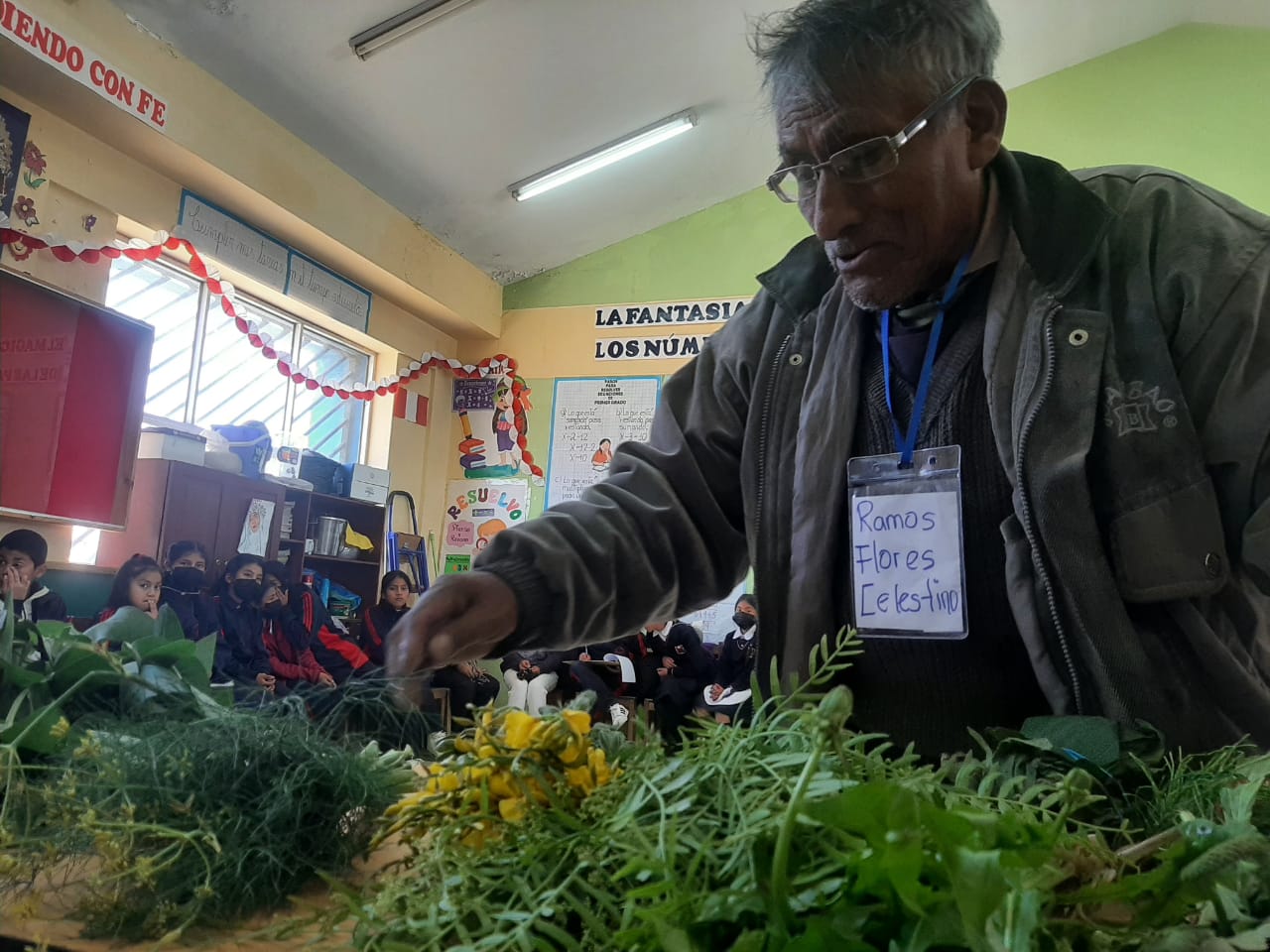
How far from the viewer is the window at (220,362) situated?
4016 mm

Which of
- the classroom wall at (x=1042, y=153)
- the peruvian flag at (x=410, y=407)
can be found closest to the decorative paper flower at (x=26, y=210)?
the peruvian flag at (x=410, y=407)

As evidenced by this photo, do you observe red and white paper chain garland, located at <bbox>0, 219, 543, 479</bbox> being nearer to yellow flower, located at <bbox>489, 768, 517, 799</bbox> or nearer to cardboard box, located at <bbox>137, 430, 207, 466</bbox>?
cardboard box, located at <bbox>137, 430, 207, 466</bbox>

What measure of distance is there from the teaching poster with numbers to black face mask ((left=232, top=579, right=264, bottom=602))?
2140mm

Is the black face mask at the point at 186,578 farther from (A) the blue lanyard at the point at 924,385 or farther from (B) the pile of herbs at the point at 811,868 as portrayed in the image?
(B) the pile of herbs at the point at 811,868

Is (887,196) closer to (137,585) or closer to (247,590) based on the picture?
(137,585)

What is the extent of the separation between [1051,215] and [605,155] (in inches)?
165

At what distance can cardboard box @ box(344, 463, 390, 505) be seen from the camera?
4.96 m

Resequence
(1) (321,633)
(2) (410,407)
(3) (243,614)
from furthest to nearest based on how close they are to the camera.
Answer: (2) (410,407) → (1) (321,633) → (3) (243,614)

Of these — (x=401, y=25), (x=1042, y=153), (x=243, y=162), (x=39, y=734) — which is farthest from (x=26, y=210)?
(x=1042, y=153)

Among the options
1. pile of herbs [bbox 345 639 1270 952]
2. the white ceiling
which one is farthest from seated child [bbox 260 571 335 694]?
pile of herbs [bbox 345 639 1270 952]

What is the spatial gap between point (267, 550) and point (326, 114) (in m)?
2.05

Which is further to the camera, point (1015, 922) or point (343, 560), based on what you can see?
point (343, 560)

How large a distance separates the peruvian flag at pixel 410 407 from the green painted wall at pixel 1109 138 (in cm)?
129

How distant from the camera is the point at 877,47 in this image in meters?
1.00
